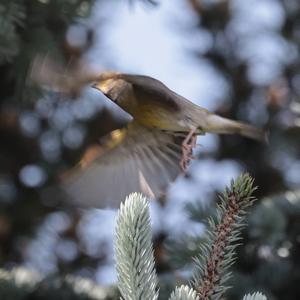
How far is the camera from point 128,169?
3.01 meters

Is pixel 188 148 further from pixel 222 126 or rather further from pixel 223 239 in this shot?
pixel 223 239

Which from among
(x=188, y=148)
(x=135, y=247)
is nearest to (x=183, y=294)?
(x=135, y=247)

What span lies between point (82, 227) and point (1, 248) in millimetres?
316

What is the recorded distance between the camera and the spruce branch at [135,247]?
161cm

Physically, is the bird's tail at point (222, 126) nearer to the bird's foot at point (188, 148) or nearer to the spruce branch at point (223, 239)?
the bird's foot at point (188, 148)

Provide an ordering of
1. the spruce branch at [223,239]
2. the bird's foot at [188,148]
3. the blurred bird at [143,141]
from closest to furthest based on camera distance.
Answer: the spruce branch at [223,239], the bird's foot at [188,148], the blurred bird at [143,141]

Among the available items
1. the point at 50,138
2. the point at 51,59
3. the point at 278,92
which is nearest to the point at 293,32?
the point at 278,92

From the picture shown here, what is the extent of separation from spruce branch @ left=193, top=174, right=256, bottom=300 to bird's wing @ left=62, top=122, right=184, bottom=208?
3.59 feet

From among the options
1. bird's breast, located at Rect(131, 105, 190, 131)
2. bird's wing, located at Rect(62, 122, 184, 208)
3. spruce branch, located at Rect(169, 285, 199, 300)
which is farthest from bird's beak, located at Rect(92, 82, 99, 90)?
spruce branch, located at Rect(169, 285, 199, 300)

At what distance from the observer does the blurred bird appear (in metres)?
2.72

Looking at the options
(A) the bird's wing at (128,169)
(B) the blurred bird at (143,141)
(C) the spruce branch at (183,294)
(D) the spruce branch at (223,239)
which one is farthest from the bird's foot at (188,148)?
(C) the spruce branch at (183,294)

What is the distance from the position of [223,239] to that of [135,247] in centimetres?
15

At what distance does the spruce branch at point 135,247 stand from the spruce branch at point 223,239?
90 mm

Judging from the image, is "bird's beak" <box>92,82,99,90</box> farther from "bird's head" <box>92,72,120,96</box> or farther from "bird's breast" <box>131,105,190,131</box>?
"bird's breast" <box>131,105,190,131</box>
